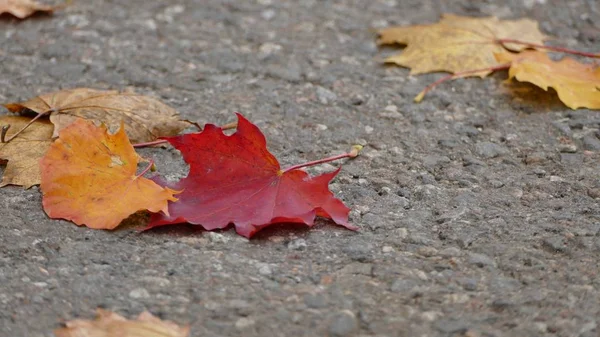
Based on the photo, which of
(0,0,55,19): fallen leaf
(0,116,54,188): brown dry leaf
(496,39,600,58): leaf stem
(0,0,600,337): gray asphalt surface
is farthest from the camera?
(0,0,55,19): fallen leaf

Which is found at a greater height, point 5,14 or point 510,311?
point 510,311

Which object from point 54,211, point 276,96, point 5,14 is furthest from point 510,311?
point 5,14

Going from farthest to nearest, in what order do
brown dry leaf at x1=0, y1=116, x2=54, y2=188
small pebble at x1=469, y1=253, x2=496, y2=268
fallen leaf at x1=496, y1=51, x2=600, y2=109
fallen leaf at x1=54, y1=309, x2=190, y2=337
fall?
fallen leaf at x1=496, y1=51, x2=600, y2=109, brown dry leaf at x1=0, y1=116, x2=54, y2=188, small pebble at x1=469, y1=253, x2=496, y2=268, fallen leaf at x1=54, y1=309, x2=190, y2=337

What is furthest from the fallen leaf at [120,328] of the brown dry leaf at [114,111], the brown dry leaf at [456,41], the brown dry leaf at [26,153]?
the brown dry leaf at [456,41]

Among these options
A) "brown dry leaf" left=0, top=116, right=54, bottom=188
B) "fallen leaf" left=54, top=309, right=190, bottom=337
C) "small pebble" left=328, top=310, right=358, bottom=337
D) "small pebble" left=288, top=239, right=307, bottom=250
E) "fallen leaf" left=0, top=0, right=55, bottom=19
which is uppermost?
"small pebble" left=328, top=310, right=358, bottom=337

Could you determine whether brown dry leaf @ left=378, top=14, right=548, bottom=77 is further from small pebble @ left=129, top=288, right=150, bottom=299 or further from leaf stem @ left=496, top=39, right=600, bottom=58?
small pebble @ left=129, top=288, right=150, bottom=299

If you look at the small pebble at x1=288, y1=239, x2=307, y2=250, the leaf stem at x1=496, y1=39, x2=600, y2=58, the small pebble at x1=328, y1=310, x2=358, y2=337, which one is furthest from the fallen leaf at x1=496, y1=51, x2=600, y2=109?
the small pebble at x1=328, y1=310, x2=358, y2=337

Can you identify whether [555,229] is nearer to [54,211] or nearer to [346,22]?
[54,211]
